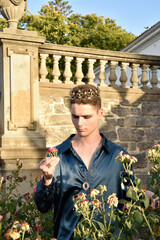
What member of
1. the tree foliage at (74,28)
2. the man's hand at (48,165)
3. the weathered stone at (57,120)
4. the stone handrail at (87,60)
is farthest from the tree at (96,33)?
the man's hand at (48,165)

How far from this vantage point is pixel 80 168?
7.11ft

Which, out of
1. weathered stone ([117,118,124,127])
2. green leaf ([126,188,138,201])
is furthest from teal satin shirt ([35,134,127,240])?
weathered stone ([117,118,124,127])

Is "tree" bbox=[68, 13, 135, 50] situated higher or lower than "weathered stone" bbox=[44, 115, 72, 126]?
higher

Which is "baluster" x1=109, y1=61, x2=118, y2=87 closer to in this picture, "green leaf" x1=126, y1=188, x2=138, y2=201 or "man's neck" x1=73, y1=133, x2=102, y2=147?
"man's neck" x1=73, y1=133, x2=102, y2=147

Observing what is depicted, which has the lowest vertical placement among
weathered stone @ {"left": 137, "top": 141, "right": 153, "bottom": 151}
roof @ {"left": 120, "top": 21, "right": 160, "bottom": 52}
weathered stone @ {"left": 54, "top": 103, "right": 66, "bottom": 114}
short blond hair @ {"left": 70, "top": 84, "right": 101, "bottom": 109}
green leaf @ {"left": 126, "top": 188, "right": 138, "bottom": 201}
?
weathered stone @ {"left": 137, "top": 141, "right": 153, "bottom": 151}

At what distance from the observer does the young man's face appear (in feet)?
7.05

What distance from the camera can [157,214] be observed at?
1797mm

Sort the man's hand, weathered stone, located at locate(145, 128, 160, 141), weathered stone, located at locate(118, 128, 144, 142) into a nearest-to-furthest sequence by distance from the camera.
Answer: the man's hand, weathered stone, located at locate(118, 128, 144, 142), weathered stone, located at locate(145, 128, 160, 141)

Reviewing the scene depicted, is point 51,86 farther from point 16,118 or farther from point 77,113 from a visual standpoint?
point 77,113

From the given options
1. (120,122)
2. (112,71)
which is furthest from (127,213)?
(112,71)

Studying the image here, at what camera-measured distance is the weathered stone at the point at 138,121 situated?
726 centimetres

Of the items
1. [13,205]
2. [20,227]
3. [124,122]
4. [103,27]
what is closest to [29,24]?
[103,27]

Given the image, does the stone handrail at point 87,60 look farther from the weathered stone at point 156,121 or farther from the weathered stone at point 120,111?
the weathered stone at point 156,121

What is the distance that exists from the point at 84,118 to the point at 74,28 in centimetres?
2241
